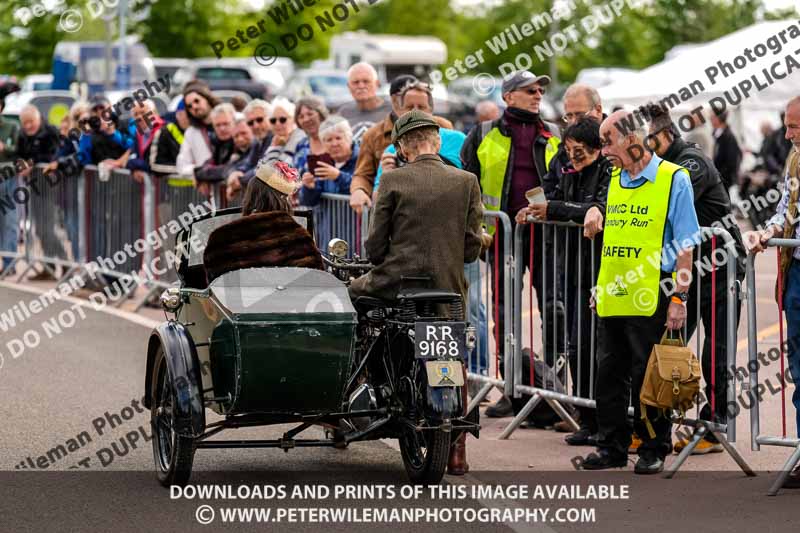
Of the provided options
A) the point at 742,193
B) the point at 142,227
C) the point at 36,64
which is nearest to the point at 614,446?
the point at 142,227

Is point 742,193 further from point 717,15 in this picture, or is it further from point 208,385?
point 717,15

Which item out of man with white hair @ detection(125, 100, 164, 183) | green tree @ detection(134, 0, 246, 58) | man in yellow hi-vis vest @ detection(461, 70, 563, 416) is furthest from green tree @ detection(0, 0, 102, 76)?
man in yellow hi-vis vest @ detection(461, 70, 563, 416)

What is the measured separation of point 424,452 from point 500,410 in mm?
2487

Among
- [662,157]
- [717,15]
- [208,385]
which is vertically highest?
[717,15]

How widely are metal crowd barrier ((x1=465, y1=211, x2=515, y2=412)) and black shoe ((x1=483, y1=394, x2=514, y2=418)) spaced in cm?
15

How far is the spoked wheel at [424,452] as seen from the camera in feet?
26.0

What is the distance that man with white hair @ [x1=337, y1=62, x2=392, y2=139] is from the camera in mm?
13211

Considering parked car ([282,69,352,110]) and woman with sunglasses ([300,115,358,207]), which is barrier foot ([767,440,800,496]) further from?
parked car ([282,69,352,110])

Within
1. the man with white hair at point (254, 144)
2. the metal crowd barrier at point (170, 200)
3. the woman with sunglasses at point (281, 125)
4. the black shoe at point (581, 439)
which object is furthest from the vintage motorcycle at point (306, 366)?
the metal crowd barrier at point (170, 200)

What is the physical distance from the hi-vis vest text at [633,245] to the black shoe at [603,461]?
0.76 meters

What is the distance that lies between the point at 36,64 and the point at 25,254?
171 feet

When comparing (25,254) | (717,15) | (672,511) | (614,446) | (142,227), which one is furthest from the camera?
(717,15)

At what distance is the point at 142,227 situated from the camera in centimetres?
1617

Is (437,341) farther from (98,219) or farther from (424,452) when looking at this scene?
(98,219)
